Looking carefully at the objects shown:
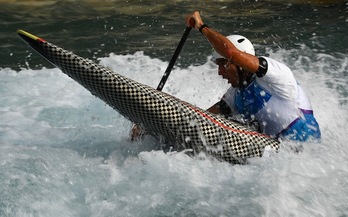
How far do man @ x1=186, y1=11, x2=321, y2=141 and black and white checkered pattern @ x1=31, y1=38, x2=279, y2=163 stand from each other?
0.16m

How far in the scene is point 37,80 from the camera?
8102 millimetres

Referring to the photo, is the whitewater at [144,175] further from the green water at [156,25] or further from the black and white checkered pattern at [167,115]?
the green water at [156,25]

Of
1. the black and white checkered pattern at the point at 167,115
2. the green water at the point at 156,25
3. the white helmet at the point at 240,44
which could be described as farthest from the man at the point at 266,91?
the green water at the point at 156,25

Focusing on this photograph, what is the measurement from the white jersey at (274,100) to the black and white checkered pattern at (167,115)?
16 centimetres

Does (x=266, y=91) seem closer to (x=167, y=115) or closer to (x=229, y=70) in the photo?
(x=229, y=70)

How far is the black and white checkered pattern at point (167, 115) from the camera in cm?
482

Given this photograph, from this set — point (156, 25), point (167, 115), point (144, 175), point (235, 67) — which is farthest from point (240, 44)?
point (156, 25)

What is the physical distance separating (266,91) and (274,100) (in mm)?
98

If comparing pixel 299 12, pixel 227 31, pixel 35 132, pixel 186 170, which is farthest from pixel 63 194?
pixel 299 12

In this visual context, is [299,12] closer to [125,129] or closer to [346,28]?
[346,28]

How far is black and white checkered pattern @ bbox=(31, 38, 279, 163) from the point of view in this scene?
4816 mm

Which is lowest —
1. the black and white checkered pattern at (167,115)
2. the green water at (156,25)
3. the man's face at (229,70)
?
the green water at (156,25)

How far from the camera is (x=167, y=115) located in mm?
4844

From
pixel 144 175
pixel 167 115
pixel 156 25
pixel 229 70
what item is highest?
pixel 229 70
